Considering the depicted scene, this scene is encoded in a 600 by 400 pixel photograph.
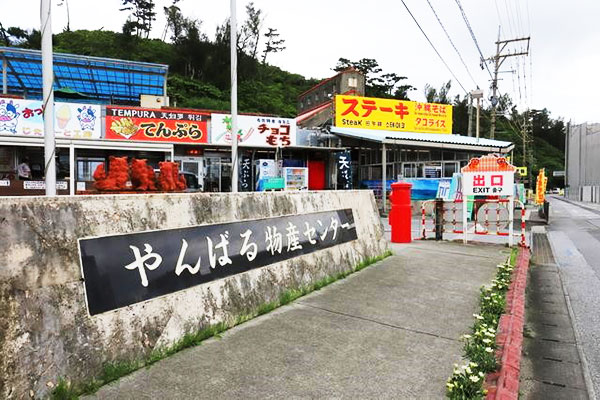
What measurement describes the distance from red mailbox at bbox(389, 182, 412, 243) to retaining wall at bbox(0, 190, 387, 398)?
6.38 m

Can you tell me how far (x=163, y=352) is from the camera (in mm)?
3549

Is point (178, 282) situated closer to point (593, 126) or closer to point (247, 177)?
point (247, 177)

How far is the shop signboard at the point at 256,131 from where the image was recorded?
1764cm

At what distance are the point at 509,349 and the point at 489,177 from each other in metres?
7.30

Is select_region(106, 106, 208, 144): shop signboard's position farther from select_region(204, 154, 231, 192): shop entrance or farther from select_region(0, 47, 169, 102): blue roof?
select_region(0, 47, 169, 102): blue roof

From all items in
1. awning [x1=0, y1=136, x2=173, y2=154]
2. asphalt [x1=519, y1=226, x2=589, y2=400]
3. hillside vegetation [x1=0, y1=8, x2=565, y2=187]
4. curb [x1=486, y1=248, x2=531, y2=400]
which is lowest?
asphalt [x1=519, y1=226, x2=589, y2=400]

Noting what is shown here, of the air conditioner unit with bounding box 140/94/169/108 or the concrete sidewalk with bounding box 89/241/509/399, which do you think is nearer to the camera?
the concrete sidewalk with bounding box 89/241/509/399

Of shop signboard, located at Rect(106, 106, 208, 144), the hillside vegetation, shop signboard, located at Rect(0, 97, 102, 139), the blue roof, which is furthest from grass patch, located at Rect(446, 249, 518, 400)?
the hillside vegetation

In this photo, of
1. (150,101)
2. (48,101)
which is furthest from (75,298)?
(150,101)

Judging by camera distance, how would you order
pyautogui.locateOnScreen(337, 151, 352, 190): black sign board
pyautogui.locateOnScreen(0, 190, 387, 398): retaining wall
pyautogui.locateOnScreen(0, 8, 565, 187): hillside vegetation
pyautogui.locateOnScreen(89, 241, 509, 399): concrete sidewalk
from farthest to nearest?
pyautogui.locateOnScreen(0, 8, 565, 187): hillside vegetation
pyautogui.locateOnScreen(337, 151, 352, 190): black sign board
pyautogui.locateOnScreen(89, 241, 509, 399): concrete sidewalk
pyautogui.locateOnScreen(0, 190, 387, 398): retaining wall

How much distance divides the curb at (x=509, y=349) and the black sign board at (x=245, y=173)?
14282 millimetres

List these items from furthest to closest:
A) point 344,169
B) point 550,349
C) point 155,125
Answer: point 344,169 < point 155,125 < point 550,349

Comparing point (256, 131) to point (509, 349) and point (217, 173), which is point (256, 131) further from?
point (509, 349)

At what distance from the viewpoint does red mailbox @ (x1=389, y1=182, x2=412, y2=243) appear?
10.3 metres
